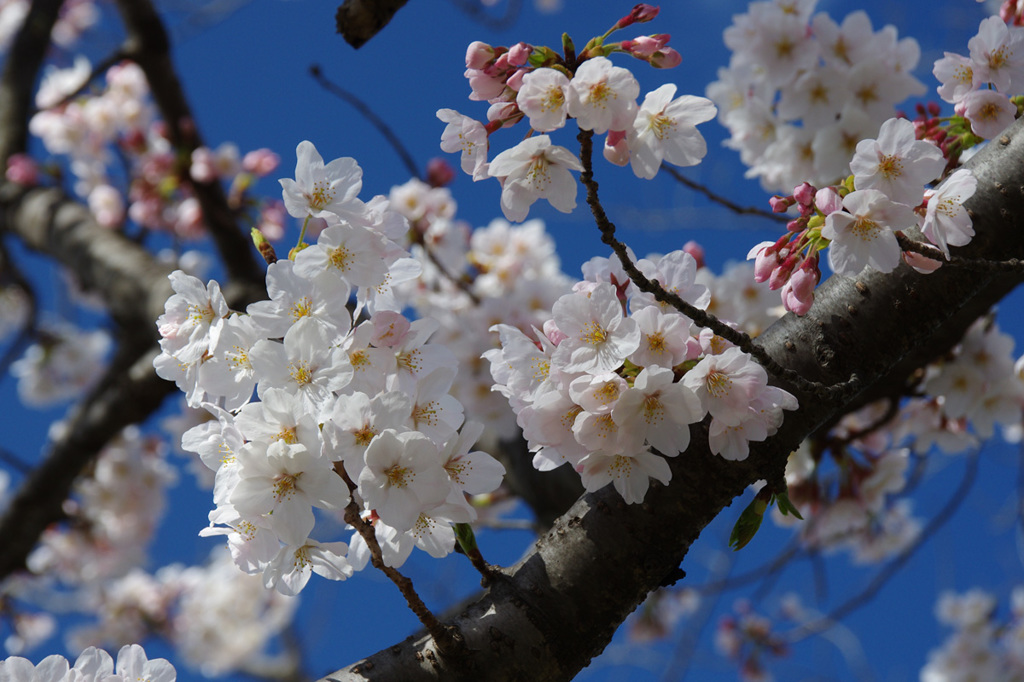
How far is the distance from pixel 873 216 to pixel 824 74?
1110 millimetres

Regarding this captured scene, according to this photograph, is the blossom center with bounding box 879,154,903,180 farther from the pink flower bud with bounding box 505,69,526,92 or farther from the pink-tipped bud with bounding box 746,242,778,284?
the pink flower bud with bounding box 505,69,526,92

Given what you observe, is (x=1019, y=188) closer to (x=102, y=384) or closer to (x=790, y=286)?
(x=790, y=286)

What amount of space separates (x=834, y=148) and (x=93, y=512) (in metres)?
4.23

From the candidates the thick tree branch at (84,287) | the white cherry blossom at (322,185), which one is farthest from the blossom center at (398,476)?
the thick tree branch at (84,287)

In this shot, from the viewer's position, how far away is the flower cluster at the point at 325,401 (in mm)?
922

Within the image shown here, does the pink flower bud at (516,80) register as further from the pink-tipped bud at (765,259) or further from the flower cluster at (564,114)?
→ the pink-tipped bud at (765,259)

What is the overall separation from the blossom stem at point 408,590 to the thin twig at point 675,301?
46 cm

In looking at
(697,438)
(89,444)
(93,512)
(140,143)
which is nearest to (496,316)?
(697,438)

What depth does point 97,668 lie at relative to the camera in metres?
1.06

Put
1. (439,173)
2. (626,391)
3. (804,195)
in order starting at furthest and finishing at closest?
(439,173), (804,195), (626,391)

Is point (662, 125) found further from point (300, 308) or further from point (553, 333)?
point (300, 308)

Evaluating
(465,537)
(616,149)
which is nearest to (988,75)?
(616,149)

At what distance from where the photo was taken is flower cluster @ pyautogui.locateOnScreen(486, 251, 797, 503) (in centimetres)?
96

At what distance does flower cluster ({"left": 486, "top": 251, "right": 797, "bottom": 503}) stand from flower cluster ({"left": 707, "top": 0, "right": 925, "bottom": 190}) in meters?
1.23
